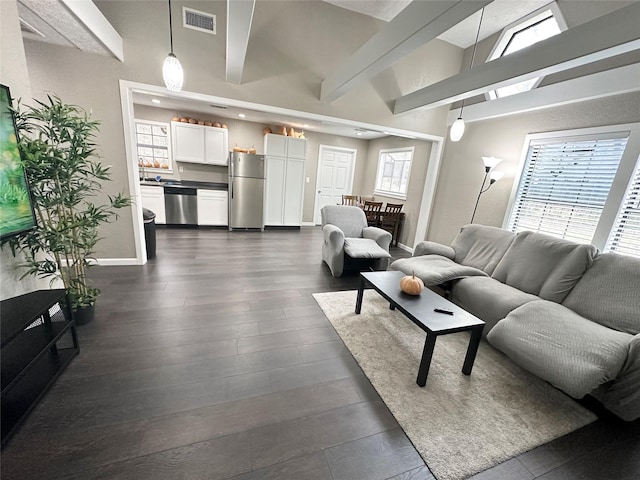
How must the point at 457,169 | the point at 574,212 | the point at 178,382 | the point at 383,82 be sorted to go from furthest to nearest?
the point at 457,169, the point at 383,82, the point at 574,212, the point at 178,382

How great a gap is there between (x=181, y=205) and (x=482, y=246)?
5404 millimetres

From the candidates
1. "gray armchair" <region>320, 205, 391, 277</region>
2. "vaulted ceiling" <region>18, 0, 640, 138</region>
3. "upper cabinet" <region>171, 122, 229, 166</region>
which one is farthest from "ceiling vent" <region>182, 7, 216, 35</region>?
"gray armchair" <region>320, 205, 391, 277</region>

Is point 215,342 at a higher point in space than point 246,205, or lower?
lower

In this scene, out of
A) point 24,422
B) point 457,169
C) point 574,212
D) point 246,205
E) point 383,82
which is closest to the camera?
point 24,422

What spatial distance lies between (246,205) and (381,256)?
3.34m

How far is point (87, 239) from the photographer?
1955mm

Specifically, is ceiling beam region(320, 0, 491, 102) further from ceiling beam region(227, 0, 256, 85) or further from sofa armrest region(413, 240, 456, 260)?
sofa armrest region(413, 240, 456, 260)

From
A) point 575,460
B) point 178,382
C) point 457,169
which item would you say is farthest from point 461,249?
point 178,382

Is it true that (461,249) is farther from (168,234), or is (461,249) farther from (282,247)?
(168,234)

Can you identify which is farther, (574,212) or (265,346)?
(574,212)

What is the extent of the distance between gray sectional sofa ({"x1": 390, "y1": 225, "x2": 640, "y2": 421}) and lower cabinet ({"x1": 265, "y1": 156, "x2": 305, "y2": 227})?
3.49m

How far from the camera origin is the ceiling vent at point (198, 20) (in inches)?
112

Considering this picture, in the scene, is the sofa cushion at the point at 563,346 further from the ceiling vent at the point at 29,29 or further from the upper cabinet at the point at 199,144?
the upper cabinet at the point at 199,144

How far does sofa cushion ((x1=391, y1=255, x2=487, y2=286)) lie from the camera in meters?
2.52
